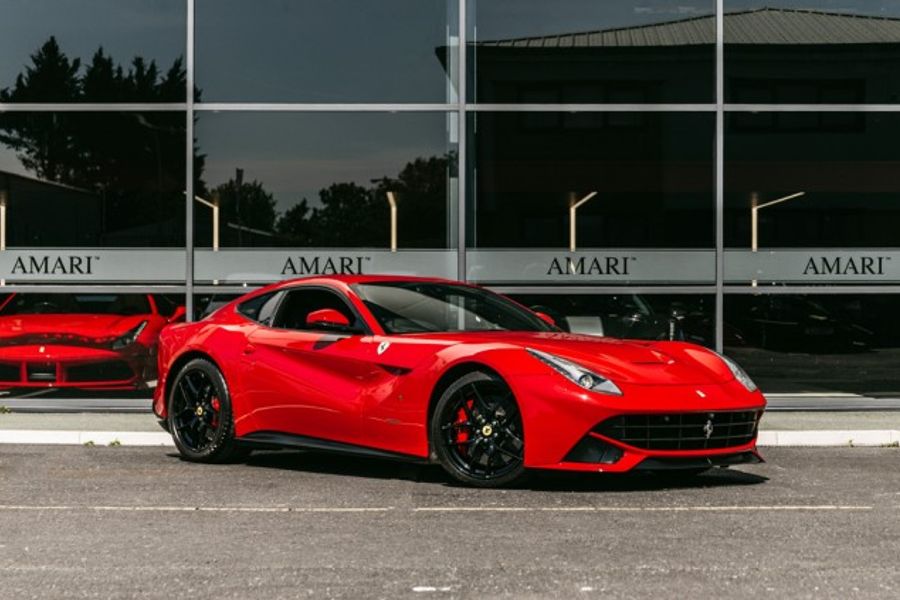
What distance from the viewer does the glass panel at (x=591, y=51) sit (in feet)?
47.9

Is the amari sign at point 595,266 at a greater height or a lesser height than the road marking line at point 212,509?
greater

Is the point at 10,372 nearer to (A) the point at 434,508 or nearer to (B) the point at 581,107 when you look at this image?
(B) the point at 581,107

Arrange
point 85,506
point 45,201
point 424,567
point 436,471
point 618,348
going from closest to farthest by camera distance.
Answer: point 424,567 < point 85,506 < point 618,348 < point 436,471 < point 45,201

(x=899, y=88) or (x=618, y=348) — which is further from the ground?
(x=899, y=88)

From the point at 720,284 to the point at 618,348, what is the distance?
6.07 meters

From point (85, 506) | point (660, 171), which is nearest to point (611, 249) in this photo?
point (660, 171)

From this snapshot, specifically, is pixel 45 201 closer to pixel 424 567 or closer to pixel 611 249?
pixel 611 249

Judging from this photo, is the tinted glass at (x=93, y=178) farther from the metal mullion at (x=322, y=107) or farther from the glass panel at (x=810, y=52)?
the glass panel at (x=810, y=52)

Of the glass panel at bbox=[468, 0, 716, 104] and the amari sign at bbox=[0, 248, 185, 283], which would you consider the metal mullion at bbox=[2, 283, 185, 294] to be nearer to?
the amari sign at bbox=[0, 248, 185, 283]

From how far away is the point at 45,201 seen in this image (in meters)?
14.4

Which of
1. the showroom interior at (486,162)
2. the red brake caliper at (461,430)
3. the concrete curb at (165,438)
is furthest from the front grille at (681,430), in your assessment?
the showroom interior at (486,162)

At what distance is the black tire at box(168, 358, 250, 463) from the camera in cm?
998

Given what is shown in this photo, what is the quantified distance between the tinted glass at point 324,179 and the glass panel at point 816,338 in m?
3.16

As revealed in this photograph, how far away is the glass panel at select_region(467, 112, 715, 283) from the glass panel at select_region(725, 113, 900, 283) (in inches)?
12.9
